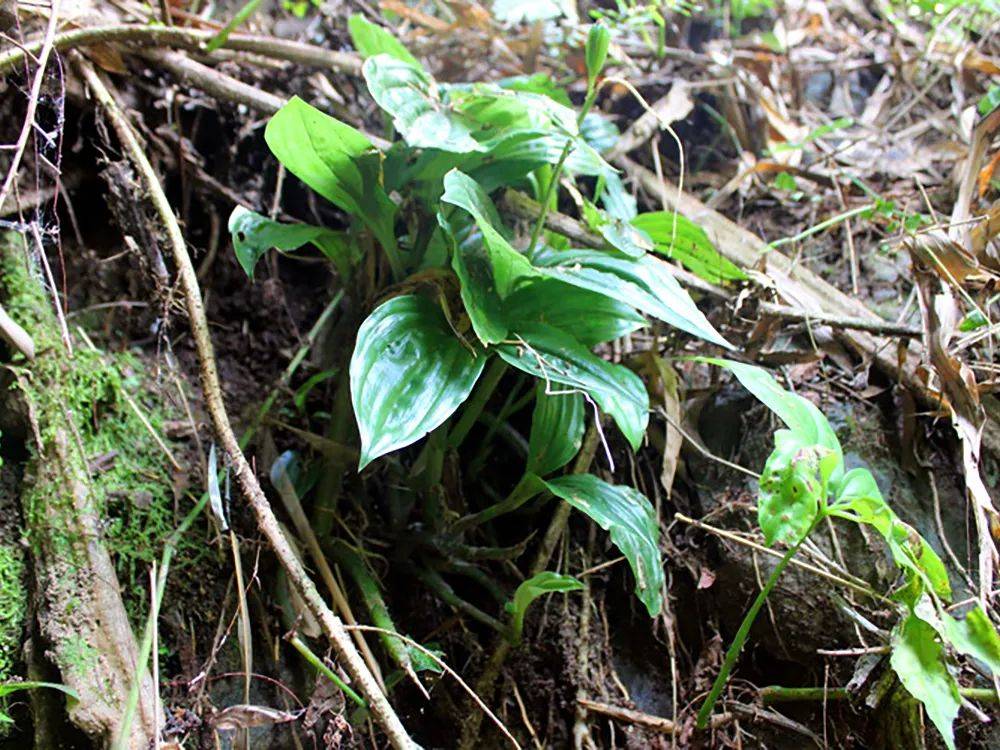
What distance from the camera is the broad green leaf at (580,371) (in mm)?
878

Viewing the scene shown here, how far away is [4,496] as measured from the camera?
907 mm

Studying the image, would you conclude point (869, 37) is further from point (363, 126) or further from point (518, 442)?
point (518, 442)

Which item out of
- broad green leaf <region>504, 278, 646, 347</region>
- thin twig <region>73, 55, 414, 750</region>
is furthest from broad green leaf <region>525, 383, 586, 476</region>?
thin twig <region>73, 55, 414, 750</region>

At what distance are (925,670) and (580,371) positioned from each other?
19.8 inches

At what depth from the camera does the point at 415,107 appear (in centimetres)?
101

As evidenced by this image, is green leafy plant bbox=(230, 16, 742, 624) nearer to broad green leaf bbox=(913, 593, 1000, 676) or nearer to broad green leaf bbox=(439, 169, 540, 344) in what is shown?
broad green leaf bbox=(439, 169, 540, 344)

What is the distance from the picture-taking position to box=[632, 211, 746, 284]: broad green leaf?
1.17 m

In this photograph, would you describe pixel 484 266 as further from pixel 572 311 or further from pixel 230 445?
pixel 230 445

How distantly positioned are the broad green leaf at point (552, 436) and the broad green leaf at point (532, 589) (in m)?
0.15

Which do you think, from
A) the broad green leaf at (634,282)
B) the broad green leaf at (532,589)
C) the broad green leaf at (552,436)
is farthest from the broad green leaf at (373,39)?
the broad green leaf at (532,589)

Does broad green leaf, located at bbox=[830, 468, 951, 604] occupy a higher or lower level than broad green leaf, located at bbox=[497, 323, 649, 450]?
lower

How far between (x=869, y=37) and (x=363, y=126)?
151 centimetres

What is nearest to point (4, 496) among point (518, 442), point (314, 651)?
point (314, 651)

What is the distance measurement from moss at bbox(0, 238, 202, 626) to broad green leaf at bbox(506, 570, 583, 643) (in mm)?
466
